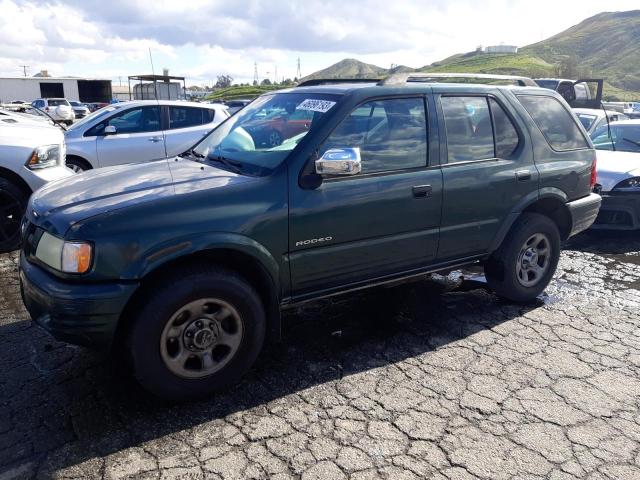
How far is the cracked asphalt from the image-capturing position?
2.52 meters

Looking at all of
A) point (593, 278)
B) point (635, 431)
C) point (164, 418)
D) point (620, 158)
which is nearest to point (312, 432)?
point (164, 418)

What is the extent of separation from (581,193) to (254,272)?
318 cm

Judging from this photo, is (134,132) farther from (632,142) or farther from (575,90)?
(575,90)

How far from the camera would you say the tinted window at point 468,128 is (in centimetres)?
385

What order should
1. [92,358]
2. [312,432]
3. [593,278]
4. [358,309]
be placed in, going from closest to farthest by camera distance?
[312,432] < [92,358] < [358,309] < [593,278]

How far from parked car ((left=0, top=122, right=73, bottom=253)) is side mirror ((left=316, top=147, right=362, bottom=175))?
13.0 ft

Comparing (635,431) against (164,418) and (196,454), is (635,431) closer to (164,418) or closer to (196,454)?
(196,454)

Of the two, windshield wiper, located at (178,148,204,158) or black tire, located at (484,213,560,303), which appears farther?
black tire, located at (484,213,560,303)

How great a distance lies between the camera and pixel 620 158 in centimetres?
707

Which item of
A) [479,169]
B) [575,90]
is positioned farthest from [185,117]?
[575,90]

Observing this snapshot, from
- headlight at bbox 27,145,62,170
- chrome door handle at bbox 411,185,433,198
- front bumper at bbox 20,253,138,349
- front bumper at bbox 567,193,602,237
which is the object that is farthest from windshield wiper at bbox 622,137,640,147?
headlight at bbox 27,145,62,170

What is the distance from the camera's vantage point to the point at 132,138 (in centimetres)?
829

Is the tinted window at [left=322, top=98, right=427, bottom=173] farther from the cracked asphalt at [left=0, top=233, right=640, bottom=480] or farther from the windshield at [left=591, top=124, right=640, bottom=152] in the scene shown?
the windshield at [left=591, top=124, right=640, bottom=152]

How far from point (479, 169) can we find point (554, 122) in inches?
45.4
